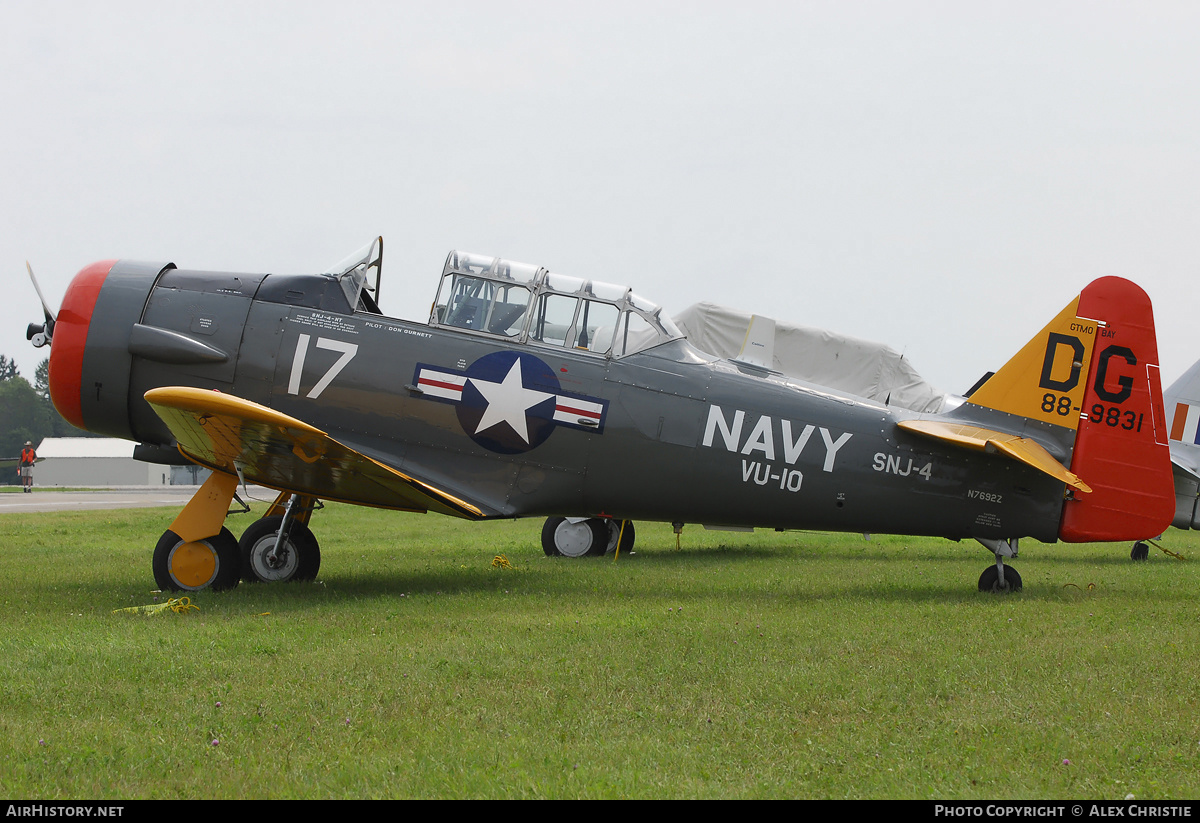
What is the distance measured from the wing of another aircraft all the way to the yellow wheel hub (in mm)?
728

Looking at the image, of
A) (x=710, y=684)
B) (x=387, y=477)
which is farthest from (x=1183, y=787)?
(x=387, y=477)

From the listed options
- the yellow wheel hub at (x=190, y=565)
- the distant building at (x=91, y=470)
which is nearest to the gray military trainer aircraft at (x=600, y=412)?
the yellow wheel hub at (x=190, y=565)

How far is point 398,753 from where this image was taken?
11.4 ft

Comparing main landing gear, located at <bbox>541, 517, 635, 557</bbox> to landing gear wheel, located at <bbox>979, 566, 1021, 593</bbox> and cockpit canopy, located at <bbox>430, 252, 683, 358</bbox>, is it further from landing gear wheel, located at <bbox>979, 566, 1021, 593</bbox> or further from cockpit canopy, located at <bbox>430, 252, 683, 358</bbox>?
landing gear wheel, located at <bbox>979, 566, 1021, 593</bbox>

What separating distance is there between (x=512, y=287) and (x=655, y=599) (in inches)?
122

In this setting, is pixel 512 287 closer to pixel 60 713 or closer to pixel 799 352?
pixel 60 713

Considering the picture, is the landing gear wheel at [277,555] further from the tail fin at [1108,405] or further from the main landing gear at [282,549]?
the tail fin at [1108,405]

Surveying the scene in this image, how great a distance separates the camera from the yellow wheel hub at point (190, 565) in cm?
753

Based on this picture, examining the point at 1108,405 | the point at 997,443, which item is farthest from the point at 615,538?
the point at 1108,405

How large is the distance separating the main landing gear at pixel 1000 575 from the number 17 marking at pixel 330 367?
5.97 meters

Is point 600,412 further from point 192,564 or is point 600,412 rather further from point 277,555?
point 192,564

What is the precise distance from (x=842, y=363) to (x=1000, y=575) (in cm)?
861

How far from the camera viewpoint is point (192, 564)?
24.8ft

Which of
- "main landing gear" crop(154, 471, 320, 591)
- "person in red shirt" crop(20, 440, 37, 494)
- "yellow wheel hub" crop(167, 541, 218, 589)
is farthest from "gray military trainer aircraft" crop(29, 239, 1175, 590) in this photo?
"person in red shirt" crop(20, 440, 37, 494)
